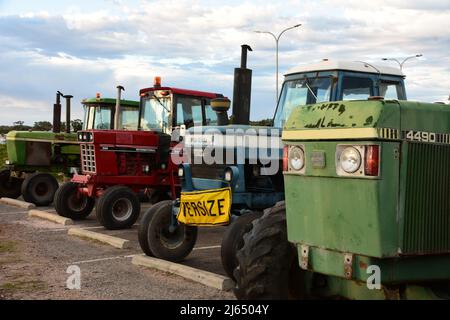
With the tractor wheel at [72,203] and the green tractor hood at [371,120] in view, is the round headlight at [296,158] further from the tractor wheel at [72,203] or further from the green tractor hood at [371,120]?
the tractor wheel at [72,203]

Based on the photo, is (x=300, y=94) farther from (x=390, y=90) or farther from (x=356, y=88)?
(x=390, y=90)

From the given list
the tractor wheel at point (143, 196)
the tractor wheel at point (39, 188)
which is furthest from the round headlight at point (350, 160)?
the tractor wheel at point (39, 188)

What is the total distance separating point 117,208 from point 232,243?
5350 millimetres

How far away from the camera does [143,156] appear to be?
12.2 m

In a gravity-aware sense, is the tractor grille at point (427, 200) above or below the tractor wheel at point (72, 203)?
above

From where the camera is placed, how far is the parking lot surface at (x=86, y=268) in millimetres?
6023

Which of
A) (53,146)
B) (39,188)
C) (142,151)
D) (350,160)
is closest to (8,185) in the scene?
(53,146)

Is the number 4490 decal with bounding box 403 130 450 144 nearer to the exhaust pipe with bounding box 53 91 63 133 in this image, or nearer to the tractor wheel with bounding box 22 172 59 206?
the tractor wheel with bounding box 22 172 59 206

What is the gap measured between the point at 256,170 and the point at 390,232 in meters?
3.70

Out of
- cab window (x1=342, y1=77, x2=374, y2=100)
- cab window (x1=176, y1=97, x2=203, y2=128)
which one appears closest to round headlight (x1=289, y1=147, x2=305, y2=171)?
cab window (x1=342, y1=77, x2=374, y2=100)

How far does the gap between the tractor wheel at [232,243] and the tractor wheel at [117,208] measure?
4.96 metres

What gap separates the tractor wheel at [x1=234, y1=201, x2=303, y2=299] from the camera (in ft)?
14.0
